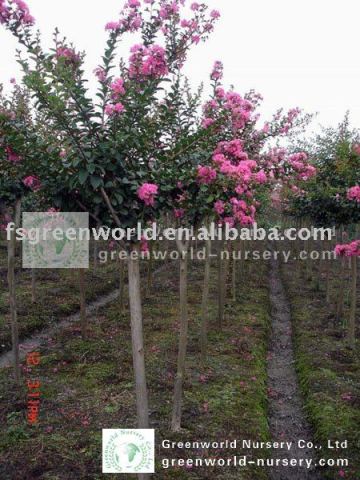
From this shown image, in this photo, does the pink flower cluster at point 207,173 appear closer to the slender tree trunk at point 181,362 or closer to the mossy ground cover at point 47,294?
the slender tree trunk at point 181,362

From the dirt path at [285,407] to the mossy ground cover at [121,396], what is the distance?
10.6 inches

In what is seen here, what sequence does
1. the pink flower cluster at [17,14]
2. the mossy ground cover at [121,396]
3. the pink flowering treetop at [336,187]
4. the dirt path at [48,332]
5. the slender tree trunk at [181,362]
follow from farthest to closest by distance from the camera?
the dirt path at [48,332] < the pink flowering treetop at [336,187] < the slender tree trunk at [181,362] < the mossy ground cover at [121,396] < the pink flower cluster at [17,14]

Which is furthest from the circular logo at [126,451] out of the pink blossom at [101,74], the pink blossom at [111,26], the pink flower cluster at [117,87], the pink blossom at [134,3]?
the pink blossom at [134,3]

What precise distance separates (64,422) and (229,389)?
2.97m

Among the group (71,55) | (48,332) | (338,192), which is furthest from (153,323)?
(71,55)

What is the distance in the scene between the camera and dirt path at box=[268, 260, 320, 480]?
21.0 feet

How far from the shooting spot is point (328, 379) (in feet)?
29.7

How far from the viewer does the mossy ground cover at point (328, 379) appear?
682 centimetres

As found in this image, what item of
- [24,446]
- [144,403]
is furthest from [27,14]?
[24,446]

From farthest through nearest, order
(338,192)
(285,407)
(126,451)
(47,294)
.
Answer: (47,294)
(338,192)
(285,407)
(126,451)

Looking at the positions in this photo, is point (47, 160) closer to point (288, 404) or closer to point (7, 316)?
point (288, 404)

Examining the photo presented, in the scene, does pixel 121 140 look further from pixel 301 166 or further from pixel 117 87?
pixel 301 166

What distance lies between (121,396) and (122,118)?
4981 mm

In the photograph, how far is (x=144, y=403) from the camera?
17.2ft
